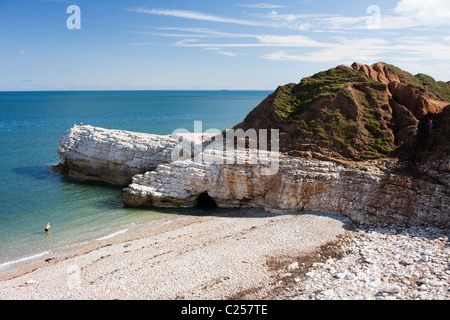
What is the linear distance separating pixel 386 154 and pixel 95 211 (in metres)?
26.8

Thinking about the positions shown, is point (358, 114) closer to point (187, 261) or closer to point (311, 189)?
point (311, 189)

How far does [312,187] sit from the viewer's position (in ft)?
86.7

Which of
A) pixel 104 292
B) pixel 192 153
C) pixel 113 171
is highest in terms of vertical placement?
pixel 192 153

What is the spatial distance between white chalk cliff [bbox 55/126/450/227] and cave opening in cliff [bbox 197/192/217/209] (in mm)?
555

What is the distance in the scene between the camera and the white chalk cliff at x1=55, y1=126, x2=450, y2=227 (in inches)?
921

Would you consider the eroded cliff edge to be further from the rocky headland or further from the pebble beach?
the pebble beach

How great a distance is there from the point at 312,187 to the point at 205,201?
34.7 feet

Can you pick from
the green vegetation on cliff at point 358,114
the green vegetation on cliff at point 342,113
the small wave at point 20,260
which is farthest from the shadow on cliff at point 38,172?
the green vegetation on cliff at point 342,113

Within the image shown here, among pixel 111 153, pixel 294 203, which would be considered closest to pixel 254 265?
pixel 294 203

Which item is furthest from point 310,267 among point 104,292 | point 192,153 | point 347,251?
point 192,153

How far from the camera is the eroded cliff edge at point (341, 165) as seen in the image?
2414 centimetres

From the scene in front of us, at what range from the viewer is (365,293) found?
50.4ft
